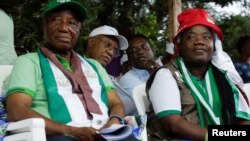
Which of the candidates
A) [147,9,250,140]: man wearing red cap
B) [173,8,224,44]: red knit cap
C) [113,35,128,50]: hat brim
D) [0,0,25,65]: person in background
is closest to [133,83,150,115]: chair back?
[147,9,250,140]: man wearing red cap

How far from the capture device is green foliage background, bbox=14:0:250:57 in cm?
762

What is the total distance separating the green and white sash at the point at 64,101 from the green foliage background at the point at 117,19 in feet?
9.26

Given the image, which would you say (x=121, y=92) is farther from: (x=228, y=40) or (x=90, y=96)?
(x=228, y=40)

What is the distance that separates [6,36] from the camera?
4258 millimetres

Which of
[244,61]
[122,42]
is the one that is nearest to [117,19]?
[244,61]

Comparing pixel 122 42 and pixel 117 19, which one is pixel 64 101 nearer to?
pixel 122 42

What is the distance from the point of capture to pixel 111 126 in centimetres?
317

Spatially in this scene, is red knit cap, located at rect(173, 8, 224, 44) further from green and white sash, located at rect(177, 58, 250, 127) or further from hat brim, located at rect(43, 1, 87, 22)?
hat brim, located at rect(43, 1, 87, 22)

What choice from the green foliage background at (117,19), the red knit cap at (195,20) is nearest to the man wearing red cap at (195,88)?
the red knit cap at (195,20)

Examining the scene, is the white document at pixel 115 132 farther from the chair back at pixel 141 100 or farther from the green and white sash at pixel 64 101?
the chair back at pixel 141 100

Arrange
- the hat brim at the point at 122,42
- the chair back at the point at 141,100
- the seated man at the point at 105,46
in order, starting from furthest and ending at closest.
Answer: the hat brim at the point at 122,42 < the seated man at the point at 105,46 < the chair back at the point at 141,100

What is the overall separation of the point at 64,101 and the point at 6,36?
3.75 ft

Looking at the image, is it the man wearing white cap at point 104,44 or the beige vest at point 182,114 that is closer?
the beige vest at point 182,114

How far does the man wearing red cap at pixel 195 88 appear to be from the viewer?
3.45 m
